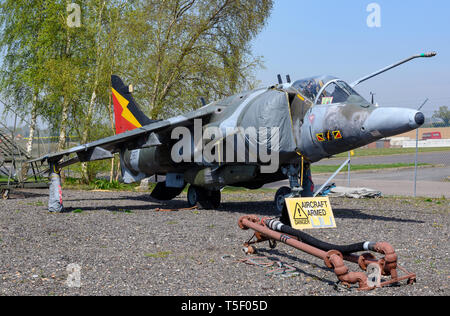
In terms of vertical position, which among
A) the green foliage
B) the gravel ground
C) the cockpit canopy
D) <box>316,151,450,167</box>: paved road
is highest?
the green foliage

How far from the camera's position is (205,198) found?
13.4 m

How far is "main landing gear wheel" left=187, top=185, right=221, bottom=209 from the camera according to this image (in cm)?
1340

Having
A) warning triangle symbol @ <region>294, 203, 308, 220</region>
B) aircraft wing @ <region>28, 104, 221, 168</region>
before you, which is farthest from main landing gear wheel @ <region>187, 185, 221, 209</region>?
warning triangle symbol @ <region>294, 203, 308, 220</region>

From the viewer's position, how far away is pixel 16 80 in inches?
905

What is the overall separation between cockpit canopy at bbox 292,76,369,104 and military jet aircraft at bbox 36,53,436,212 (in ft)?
0.07

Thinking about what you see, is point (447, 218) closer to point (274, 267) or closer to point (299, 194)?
point (299, 194)

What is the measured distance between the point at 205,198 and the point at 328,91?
519 centimetres

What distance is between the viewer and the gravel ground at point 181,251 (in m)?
5.17

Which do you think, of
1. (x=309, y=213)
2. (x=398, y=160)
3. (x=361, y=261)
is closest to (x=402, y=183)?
(x=309, y=213)

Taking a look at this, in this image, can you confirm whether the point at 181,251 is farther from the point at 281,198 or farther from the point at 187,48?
the point at 187,48

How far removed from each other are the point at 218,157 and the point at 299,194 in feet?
7.80

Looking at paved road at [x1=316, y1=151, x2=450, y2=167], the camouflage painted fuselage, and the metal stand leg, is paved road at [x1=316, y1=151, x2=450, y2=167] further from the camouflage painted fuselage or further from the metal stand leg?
the metal stand leg

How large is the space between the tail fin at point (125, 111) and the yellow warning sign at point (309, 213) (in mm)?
9317
